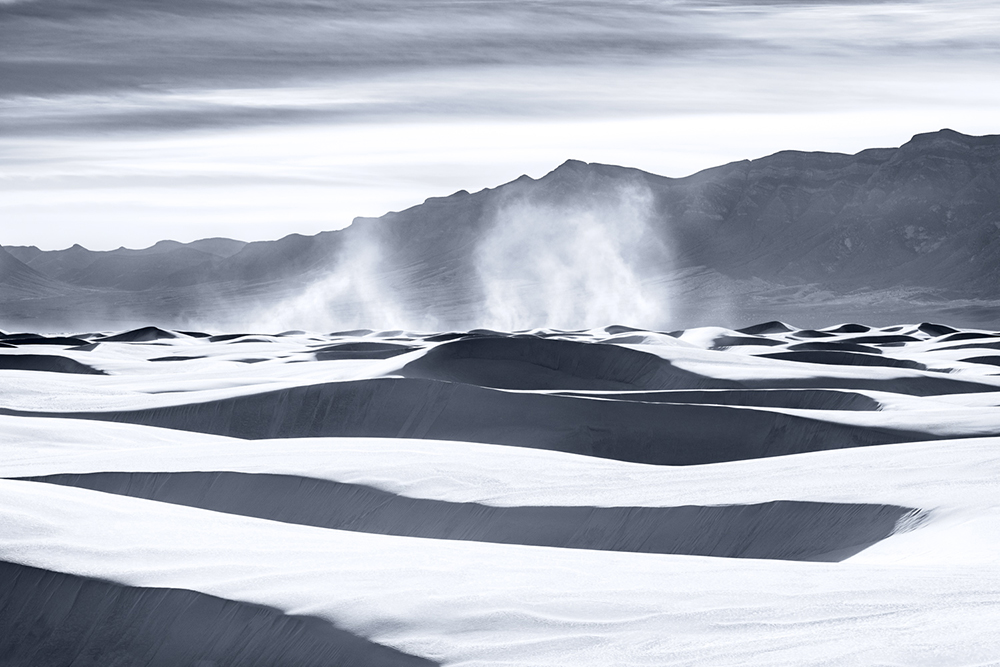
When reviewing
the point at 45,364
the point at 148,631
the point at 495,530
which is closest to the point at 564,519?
the point at 495,530

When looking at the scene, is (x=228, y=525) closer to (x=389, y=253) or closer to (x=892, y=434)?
(x=892, y=434)

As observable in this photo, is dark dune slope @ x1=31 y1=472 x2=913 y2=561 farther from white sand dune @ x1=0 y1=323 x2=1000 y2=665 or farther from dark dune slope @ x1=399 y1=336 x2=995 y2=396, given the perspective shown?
dark dune slope @ x1=399 y1=336 x2=995 y2=396

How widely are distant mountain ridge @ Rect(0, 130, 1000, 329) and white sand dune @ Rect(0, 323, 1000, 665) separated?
89.8 metres

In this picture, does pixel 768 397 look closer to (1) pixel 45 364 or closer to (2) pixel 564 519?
(2) pixel 564 519

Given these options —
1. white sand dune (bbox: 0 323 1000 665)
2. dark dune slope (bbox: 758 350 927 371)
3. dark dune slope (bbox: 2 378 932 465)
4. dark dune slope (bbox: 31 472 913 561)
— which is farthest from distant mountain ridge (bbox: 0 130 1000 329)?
dark dune slope (bbox: 31 472 913 561)

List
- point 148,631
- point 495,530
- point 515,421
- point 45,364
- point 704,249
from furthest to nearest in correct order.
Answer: point 704,249 < point 45,364 < point 515,421 < point 495,530 < point 148,631

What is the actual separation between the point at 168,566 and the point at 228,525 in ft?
2.98

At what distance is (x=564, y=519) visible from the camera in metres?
5.27

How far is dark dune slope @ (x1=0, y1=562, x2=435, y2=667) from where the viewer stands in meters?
2.84

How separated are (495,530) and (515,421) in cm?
475

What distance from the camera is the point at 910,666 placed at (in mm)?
2373

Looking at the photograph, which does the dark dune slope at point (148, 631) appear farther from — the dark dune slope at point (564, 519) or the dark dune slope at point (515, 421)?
the dark dune slope at point (515, 421)

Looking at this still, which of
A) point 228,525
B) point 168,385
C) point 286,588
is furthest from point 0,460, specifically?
point 168,385

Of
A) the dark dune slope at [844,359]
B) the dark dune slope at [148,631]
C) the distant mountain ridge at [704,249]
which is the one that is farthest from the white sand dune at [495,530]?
the distant mountain ridge at [704,249]
